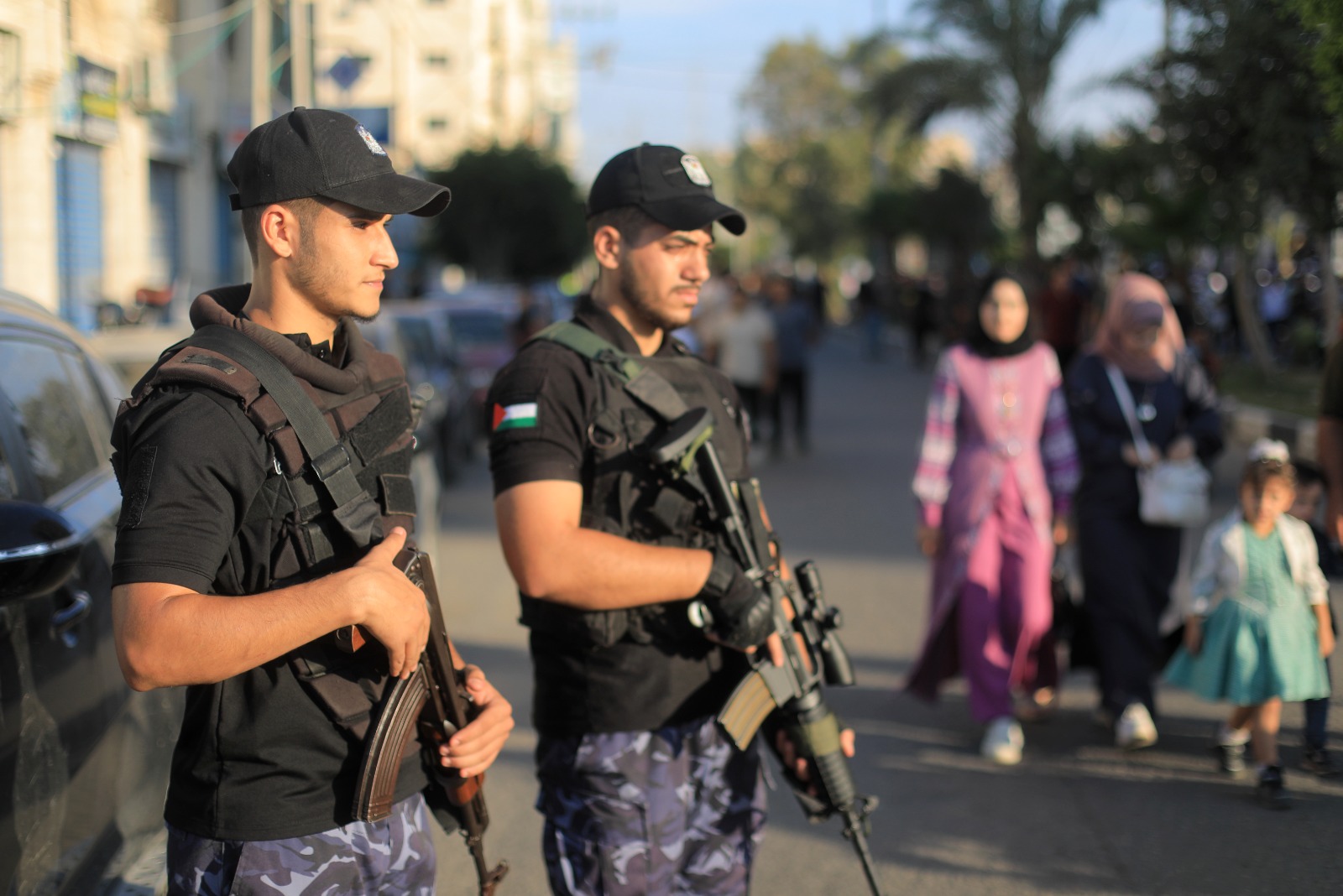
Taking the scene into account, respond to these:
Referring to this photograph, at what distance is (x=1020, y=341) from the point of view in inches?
218

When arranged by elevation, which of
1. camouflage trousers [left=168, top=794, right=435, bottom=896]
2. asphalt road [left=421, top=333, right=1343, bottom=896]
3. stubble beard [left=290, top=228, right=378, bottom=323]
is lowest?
asphalt road [left=421, top=333, right=1343, bottom=896]

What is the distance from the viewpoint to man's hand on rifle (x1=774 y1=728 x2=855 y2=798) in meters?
3.09

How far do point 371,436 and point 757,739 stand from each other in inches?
50.0

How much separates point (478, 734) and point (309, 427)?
63 centimetres

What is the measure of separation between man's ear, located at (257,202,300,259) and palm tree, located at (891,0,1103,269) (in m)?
22.6

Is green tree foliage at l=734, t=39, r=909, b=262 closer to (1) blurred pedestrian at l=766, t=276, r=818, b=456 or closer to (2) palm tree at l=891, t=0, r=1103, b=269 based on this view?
(2) palm tree at l=891, t=0, r=1103, b=269

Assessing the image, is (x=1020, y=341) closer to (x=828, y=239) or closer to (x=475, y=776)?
(x=475, y=776)

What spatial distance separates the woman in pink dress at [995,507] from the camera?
5461 mm

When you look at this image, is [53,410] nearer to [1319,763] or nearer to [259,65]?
[1319,763]

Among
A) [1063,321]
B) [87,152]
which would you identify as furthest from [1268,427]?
[87,152]

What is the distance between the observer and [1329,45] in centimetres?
500

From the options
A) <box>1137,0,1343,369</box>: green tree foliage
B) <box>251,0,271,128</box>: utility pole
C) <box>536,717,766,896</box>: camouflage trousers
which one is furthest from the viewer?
<box>251,0,271,128</box>: utility pole

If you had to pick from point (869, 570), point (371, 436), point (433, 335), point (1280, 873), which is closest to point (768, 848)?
point (1280, 873)

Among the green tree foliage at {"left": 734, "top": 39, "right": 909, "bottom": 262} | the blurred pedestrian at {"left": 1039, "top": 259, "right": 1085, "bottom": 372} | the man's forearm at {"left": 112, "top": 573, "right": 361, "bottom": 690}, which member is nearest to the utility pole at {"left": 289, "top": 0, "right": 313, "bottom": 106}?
the blurred pedestrian at {"left": 1039, "top": 259, "right": 1085, "bottom": 372}
